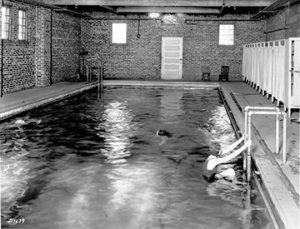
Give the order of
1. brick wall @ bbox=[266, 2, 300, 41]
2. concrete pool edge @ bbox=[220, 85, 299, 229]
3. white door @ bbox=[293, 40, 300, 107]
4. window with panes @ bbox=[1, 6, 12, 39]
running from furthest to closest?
brick wall @ bbox=[266, 2, 300, 41] < window with panes @ bbox=[1, 6, 12, 39] < white door @ bbox=[293, 40, 300, 107] < concrete pool edge @ bbox=[220, 85, 299, 229]

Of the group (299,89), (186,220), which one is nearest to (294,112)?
(299,89)

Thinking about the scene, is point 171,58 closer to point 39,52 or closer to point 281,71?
point 39,52

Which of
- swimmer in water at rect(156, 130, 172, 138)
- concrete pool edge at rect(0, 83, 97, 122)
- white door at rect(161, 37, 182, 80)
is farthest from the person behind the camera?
white door at rect(161, 37, 182, 80)

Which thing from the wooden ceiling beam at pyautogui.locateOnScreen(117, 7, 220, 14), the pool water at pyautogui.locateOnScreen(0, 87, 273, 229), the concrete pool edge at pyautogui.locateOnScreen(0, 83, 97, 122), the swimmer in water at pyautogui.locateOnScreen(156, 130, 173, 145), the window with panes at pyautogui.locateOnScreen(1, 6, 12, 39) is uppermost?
the wooden ceiling beam at pyautogui.locateOnScreen(117, 7, 220, 14)

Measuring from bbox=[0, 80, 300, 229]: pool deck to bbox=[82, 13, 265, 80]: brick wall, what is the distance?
6.94m

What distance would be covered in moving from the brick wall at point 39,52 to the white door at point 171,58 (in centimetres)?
507

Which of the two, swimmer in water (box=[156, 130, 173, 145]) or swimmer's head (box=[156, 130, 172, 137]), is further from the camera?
swimmer's head (box=[156, 130, 172, 137])

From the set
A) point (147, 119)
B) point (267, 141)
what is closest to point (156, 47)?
point (147, 119)

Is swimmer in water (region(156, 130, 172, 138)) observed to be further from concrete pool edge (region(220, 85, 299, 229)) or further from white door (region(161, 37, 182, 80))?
white door (region(161, 37, 182, 80))

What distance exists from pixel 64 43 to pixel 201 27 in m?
7.77

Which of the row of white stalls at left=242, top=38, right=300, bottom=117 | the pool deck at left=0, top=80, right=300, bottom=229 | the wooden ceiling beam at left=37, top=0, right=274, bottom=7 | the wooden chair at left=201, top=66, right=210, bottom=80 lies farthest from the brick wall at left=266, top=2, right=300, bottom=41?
the wooden chair at left=201, top=66, right=210, bottom=80

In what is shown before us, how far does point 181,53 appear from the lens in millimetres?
25859

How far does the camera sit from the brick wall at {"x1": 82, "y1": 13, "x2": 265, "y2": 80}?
83.3ft

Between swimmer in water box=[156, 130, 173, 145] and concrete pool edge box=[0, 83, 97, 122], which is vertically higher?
concrete pool edge box=[0, 83, 97, 122]
